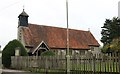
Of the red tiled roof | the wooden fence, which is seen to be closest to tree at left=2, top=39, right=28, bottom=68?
the red tiled roof

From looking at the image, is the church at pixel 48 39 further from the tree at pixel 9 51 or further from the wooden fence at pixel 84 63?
the wooden fence at pixel 84 63

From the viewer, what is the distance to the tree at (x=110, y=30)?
68.5m

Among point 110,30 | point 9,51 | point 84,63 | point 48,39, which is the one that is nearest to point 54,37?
point 48,39

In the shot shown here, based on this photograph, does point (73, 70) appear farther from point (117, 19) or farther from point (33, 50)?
point (117, 19)

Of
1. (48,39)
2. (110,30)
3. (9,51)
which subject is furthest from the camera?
(110,30)

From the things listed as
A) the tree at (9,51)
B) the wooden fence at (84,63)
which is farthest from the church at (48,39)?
the wooden fence at (84,63)

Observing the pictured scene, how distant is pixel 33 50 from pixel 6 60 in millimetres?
11007

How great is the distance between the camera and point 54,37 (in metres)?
63.5

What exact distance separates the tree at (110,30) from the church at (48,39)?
8.69ft

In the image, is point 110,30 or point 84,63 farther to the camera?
point 110,30

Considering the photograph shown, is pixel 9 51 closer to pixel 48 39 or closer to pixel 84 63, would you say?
pixel 48 39

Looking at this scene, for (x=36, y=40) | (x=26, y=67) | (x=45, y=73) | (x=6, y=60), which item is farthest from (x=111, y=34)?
(x=45, y=73)

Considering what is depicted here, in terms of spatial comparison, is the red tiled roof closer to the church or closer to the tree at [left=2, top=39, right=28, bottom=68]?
the church

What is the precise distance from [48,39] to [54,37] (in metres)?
2.02
